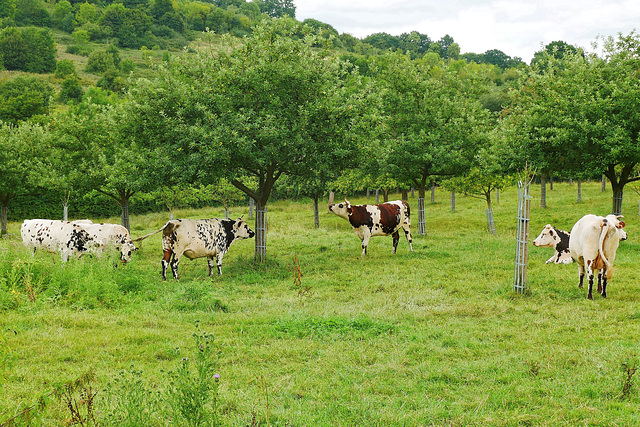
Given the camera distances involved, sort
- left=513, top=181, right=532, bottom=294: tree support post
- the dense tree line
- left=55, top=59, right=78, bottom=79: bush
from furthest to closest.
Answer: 1. left=55, top=59, right=78, bottom=79: bush
2. the dense tree line
3. left=513, top=181, right=532, bottom=294: tree support post

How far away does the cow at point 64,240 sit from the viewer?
15.6 metres

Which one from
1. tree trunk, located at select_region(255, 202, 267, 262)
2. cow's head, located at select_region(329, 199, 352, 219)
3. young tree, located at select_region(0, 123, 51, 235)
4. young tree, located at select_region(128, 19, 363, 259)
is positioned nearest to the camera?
young tree, located at select_region(128, 19, 363, 259)

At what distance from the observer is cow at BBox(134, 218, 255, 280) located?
14.8 metres

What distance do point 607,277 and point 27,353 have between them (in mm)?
11656

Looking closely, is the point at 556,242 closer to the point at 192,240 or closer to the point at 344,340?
the point at 344,340

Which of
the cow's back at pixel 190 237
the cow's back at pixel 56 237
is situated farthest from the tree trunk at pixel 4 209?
the cow's back at pixel 190 237

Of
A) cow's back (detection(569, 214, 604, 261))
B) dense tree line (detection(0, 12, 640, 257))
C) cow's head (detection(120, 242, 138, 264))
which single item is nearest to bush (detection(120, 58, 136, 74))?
dense tree line (detection(0, 12, 640, 257))

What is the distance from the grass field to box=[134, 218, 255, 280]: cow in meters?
0.80

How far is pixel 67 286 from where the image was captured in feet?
35.6

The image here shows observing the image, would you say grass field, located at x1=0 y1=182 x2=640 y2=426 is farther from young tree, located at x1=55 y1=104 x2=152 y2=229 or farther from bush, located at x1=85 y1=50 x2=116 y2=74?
bush, located at x1=85 y1=50 x2=116 y2=74

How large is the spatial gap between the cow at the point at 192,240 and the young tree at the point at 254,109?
→ 4.54 ft

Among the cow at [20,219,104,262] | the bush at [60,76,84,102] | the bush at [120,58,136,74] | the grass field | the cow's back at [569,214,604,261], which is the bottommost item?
the grass field

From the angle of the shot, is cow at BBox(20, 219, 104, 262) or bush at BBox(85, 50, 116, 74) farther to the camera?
bush at BBox(85, 50, 116, 74)

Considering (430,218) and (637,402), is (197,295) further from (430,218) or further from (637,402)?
(430,218)
